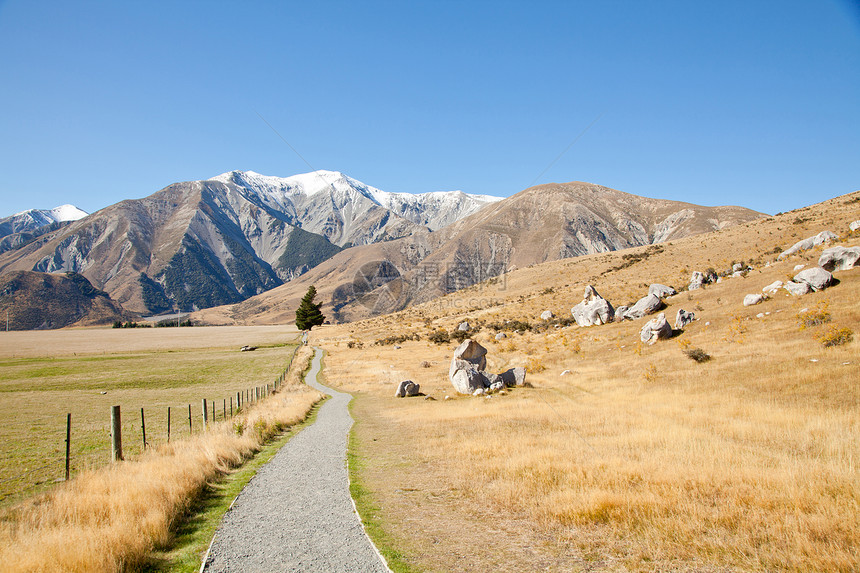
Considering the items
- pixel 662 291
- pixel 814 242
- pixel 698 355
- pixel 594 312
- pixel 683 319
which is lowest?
pixel 698 355

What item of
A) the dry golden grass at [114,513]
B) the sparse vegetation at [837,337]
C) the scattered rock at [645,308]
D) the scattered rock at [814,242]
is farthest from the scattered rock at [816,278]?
the dry golden grass at [114,513]

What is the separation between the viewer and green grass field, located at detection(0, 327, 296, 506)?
1523 cm

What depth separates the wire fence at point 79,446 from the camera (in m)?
12.5

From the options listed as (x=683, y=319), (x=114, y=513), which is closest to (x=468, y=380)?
(x=683, y=319)

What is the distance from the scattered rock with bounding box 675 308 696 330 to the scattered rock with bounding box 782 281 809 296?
19.3ft

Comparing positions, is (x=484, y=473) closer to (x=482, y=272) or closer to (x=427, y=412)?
(x=427, y=412)

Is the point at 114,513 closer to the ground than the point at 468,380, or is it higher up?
higher up


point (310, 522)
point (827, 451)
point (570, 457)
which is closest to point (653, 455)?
point (570, 457)

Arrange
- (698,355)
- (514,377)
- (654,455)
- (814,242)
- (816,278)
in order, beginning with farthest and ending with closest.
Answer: (814,242) → (514,377) → (816,278) → (698,355) → (654,455)

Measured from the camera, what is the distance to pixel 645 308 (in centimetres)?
3872

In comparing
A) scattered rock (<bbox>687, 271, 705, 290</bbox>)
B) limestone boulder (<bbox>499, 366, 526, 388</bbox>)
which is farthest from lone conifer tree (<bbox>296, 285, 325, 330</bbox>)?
scattered rock (<bbox>687, 271, 705, 290</bbox>)

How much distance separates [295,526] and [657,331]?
29.6m

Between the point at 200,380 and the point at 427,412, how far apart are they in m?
31.8

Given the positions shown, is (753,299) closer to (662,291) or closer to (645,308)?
(645,308)
